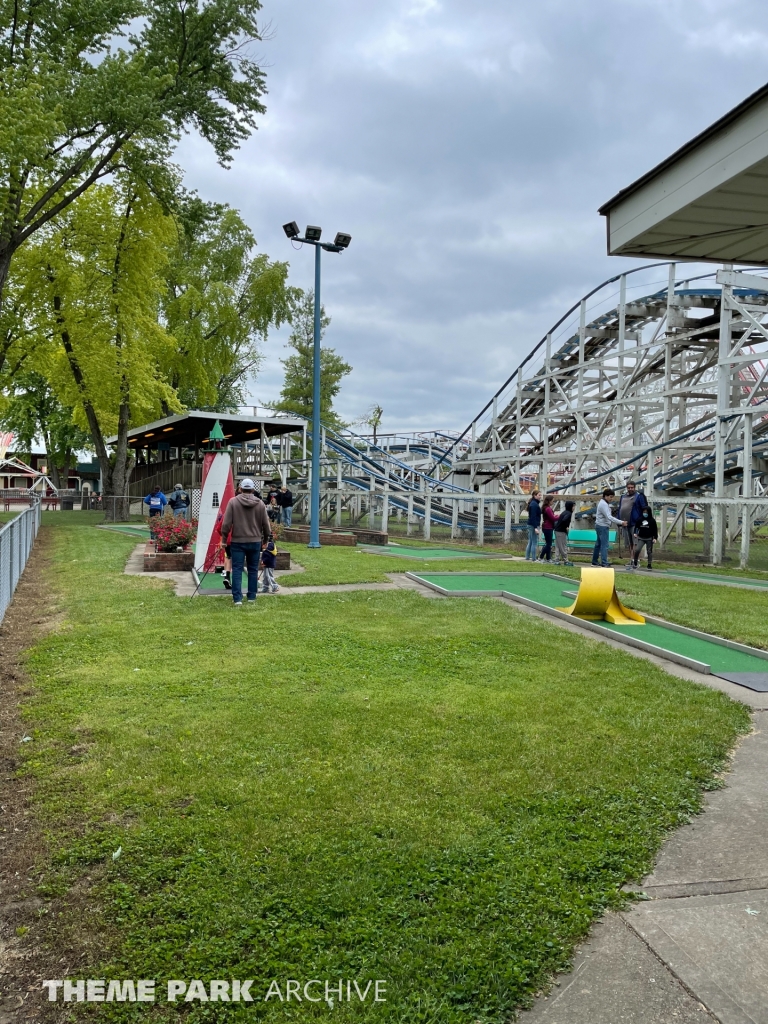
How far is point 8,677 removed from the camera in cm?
670

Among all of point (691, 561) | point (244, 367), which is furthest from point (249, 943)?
point (244, 367)

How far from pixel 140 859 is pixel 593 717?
357 centimetres

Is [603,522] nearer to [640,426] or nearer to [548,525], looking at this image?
[548,525]

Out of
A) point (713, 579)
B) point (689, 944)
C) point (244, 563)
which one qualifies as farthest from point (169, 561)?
point (689, 944)

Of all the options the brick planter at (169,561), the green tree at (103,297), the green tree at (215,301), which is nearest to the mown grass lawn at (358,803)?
the brick planter at (169,561)

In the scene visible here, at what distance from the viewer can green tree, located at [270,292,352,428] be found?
48.6m

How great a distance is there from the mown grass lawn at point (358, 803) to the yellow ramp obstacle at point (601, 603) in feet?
6.54

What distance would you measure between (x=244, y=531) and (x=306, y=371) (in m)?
40.2

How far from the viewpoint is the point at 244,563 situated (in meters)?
10.7

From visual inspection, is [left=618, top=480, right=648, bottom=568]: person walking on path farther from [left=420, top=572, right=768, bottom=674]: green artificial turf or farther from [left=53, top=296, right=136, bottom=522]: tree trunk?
[left=53, top=296, right=136, bottom=522]: tree trunk

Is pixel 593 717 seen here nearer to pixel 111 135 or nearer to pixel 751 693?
pixel 751 693

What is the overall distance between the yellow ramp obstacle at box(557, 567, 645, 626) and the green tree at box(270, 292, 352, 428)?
39.6 meters

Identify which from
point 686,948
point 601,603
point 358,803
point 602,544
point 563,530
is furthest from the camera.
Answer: point 563,530

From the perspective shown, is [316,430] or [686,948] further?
→ [316,430]
